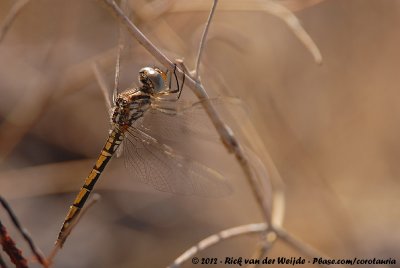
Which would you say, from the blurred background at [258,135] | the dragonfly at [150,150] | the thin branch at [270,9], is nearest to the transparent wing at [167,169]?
the dragonfly at [150,150]

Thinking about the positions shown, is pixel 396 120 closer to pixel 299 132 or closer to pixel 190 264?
pixel 299 132

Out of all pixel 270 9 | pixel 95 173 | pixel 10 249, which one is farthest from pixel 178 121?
pixel 10 249

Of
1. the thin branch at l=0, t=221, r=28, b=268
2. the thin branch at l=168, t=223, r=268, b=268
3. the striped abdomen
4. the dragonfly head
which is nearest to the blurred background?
the striped abdomen

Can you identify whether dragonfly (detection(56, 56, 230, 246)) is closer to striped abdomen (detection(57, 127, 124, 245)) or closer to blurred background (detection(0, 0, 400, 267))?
striped abdomen (detection(57, 127, 124, 245))

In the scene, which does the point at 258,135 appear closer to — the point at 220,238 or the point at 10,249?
the point at 220,238

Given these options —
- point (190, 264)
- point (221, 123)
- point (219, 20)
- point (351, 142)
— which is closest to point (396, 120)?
point (351, 142)

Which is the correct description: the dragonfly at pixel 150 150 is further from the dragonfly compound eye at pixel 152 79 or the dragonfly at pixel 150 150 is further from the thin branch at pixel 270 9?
the thin branch at pixel 270 9
